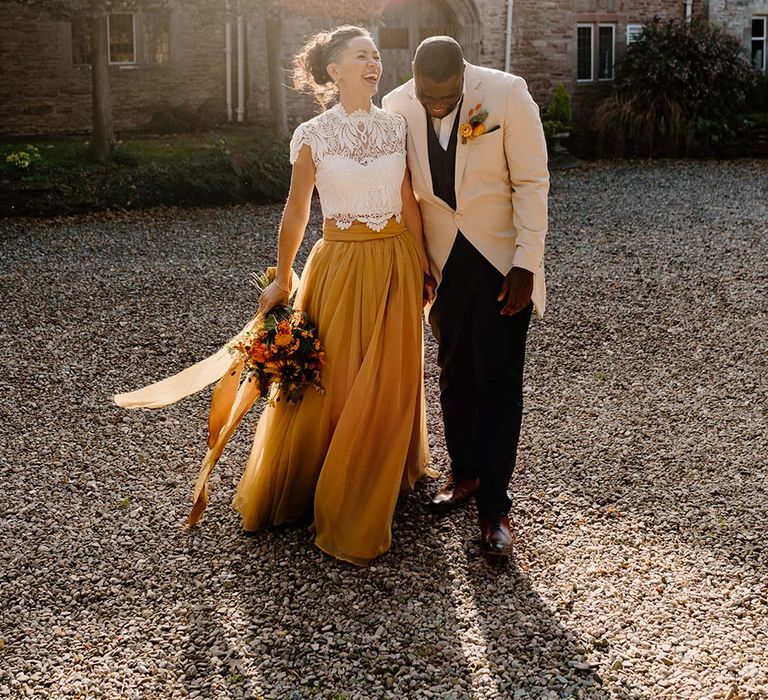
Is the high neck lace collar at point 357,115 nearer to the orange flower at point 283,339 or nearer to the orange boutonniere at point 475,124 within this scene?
the orange boutonniere at point 475,124

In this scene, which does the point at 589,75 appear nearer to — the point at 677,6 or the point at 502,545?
the point at 677,6

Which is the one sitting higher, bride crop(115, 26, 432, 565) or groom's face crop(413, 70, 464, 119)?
groom's face crop(413, 70, 464, 119)

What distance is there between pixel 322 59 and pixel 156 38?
14163mm

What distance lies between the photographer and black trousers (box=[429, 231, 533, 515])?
12.8 feet

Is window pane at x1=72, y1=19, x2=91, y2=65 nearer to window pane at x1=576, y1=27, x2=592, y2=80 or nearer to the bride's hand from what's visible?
window pane at x1=576, y1=27, x2=592, y2=80

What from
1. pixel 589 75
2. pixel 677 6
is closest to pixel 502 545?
pixel 589 75

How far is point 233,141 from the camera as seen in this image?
14633 millimetres

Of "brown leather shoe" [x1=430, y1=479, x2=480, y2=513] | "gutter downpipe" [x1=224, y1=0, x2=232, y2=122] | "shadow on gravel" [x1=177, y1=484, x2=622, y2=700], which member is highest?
"gutter downpipe" [x1=224, y1=0, x2=232, y2=122]

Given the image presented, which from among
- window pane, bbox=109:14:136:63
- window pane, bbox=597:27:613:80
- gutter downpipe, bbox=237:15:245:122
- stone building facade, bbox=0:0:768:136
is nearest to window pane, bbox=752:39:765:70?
window pane, bbox=597:27:613:80

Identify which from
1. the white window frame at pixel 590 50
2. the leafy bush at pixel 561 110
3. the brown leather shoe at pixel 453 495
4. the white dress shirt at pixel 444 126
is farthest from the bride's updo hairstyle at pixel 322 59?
the white window frame at pixel 590 50

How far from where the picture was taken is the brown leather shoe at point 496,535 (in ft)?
12.7

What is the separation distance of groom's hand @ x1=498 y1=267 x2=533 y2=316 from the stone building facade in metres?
11.7

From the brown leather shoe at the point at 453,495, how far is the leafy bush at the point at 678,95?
1373 centimetres

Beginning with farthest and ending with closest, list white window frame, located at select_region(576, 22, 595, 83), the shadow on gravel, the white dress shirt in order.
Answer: white window frame, located at select_region(576, 22, 595, 83) < the white dress shirt < the shadow on gravel
